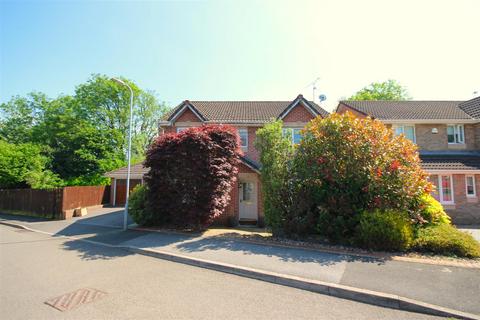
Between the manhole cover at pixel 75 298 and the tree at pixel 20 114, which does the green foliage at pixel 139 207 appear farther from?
the tree at pixel 20 114

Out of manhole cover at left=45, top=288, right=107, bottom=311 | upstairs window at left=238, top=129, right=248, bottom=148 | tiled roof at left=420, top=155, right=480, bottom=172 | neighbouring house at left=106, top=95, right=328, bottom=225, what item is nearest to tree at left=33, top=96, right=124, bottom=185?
neighbouring house at left=106, top=95, right=328, bottom=225

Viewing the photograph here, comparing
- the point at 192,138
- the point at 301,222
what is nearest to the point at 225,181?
the point at 192,138

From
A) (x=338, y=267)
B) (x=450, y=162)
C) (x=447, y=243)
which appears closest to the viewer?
(x=338, y=267)

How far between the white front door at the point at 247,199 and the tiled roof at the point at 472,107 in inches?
662

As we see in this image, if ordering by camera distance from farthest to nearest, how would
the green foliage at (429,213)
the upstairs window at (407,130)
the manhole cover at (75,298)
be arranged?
the upstairs window at (407,130), the green foliage at (429,213), the manhole cover at (75,298)

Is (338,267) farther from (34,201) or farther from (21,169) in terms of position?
(21,169)

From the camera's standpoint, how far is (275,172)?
946 cm

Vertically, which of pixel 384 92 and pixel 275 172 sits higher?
pixel 384 92

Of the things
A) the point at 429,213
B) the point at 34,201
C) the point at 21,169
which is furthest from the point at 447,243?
the point at 21,169

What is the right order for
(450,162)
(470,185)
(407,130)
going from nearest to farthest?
1. (470,185)
2. (450,162)
3. (407,130)

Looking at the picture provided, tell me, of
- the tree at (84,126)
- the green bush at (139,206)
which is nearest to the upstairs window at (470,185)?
the green bush at (139,206)

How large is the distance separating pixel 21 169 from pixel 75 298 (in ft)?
75.5

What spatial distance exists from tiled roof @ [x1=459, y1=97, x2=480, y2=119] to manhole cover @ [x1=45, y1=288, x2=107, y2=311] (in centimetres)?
2370

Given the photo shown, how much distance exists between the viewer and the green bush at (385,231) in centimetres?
707
